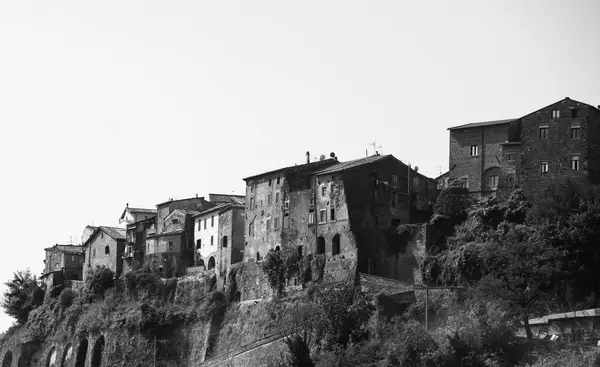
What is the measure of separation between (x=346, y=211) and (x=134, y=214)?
113 ft

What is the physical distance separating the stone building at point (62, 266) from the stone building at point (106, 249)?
179cm

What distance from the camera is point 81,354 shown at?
3809 inches

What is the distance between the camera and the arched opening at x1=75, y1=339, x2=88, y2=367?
96.4m

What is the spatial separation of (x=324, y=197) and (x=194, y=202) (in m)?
21.9

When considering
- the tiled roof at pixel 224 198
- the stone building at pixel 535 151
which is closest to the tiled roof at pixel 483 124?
the stone building at pixel 535 151

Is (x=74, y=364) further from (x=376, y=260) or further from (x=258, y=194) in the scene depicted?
(x=376, y=260)

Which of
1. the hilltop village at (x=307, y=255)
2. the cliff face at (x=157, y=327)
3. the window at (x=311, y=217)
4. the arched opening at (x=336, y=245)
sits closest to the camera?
the hilltop village at (x=307, y=255)

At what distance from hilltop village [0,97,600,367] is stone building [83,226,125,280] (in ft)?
1.32

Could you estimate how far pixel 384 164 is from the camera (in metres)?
Answer: 83.2

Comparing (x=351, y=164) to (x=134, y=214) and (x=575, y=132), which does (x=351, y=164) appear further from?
(x=134, y=214)

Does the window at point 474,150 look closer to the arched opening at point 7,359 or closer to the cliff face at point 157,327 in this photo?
the cliff face at point 157,327

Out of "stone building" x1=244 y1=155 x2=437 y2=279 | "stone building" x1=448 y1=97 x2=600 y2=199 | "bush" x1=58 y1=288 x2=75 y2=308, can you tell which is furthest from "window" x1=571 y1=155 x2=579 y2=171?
"bush" x1=58 y1=288 x2=75 y2=308

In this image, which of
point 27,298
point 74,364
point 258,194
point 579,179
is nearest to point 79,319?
point 74,364

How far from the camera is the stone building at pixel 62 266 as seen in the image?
10706 centimetres
